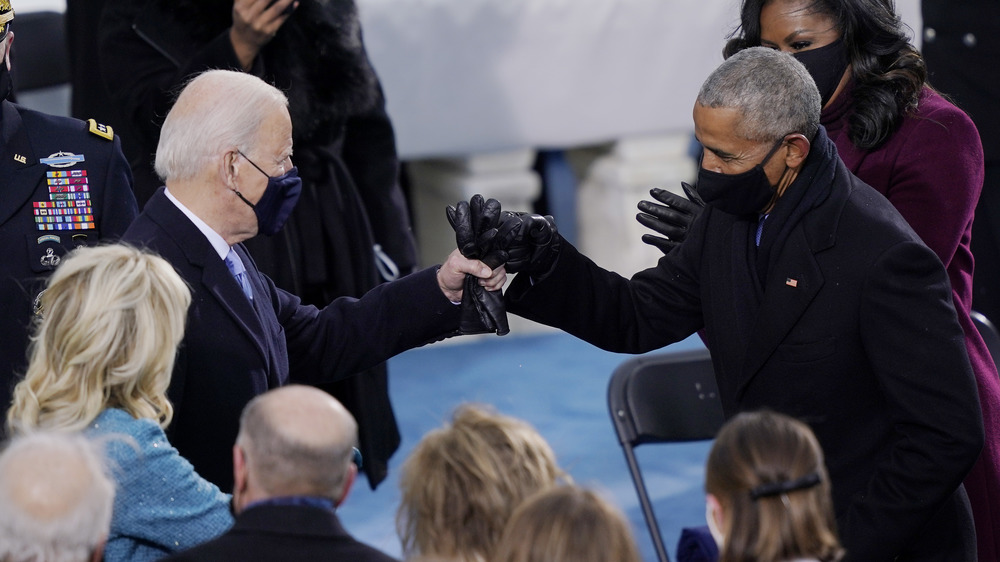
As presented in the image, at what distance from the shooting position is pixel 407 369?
647 cm

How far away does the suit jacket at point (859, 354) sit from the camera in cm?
246

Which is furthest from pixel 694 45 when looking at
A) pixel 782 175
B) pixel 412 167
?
pixel 782 175

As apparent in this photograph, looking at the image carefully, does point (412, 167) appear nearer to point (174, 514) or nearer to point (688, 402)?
point (688, 402)

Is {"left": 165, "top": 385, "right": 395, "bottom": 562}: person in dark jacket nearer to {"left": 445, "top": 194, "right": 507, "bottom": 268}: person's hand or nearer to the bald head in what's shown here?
the bald head

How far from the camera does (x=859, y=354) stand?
2559 millimetres

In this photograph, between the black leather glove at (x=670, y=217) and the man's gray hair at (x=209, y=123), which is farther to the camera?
the black leather glove at (x=670, y=217)

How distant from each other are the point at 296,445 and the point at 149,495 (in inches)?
16.7

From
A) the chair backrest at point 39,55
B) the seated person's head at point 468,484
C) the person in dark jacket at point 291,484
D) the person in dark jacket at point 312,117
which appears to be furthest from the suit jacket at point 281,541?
the chair backrest at point 39,55

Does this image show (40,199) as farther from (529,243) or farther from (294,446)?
(294,446)

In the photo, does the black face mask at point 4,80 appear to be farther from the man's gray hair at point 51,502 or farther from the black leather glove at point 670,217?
the black leather glove at point 670,217

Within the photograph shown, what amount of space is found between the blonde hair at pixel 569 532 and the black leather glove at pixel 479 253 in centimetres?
106

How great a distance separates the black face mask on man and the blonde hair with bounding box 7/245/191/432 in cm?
44

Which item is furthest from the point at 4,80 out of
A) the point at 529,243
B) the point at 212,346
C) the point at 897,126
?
the point at 897,126

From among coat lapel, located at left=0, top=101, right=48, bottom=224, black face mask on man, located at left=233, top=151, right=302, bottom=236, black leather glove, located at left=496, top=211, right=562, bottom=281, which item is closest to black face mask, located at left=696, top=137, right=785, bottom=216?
black leather glove, located at left=496, top=211, right=562, bottom=281
